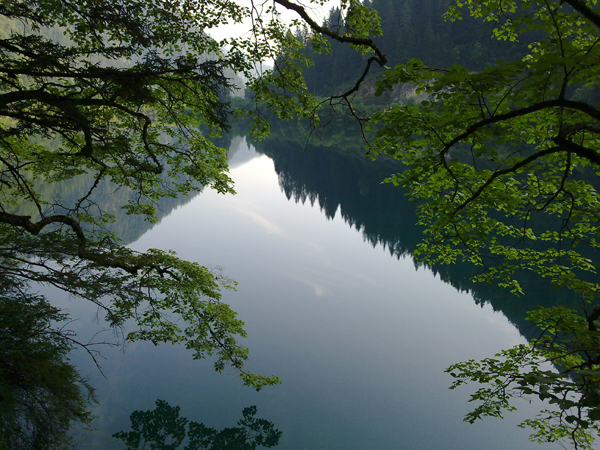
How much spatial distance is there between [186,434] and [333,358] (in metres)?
5.29

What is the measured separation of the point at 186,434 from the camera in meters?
8.99


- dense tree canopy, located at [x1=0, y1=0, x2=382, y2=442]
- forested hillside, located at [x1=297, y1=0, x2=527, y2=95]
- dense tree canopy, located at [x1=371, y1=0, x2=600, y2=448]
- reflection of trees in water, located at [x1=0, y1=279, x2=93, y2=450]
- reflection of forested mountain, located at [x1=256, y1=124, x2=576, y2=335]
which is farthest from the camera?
forested hillside, located at [x1=297, y1=0, x2=527, y2=95]

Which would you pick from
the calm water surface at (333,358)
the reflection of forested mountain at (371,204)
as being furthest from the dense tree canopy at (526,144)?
the calm water surface at (333,358)

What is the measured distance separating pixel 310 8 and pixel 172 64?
2.70 m

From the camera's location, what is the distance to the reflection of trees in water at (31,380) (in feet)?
16.6

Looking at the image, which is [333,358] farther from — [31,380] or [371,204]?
[371,204]

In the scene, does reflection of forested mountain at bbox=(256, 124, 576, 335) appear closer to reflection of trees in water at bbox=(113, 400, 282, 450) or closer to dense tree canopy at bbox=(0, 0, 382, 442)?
dense tree canopy at bbox=(0, 0, 382, 442)

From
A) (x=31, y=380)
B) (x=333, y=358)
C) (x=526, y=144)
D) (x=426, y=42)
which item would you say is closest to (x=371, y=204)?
(x=333, y=358)

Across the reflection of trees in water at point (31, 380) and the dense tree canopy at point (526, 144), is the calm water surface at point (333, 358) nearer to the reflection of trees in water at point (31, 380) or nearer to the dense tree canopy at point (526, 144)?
the reflection of trees in water at point (31, 380)

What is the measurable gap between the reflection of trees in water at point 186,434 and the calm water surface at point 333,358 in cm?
22

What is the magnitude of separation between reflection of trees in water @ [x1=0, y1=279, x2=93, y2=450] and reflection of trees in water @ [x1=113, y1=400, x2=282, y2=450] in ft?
9.82

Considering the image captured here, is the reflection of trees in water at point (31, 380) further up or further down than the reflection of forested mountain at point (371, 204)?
further down

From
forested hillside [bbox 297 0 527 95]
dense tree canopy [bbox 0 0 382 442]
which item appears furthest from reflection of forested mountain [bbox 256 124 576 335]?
forested hillside [bbox 297 0 527 95]

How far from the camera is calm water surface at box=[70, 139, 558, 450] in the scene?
9594mm
